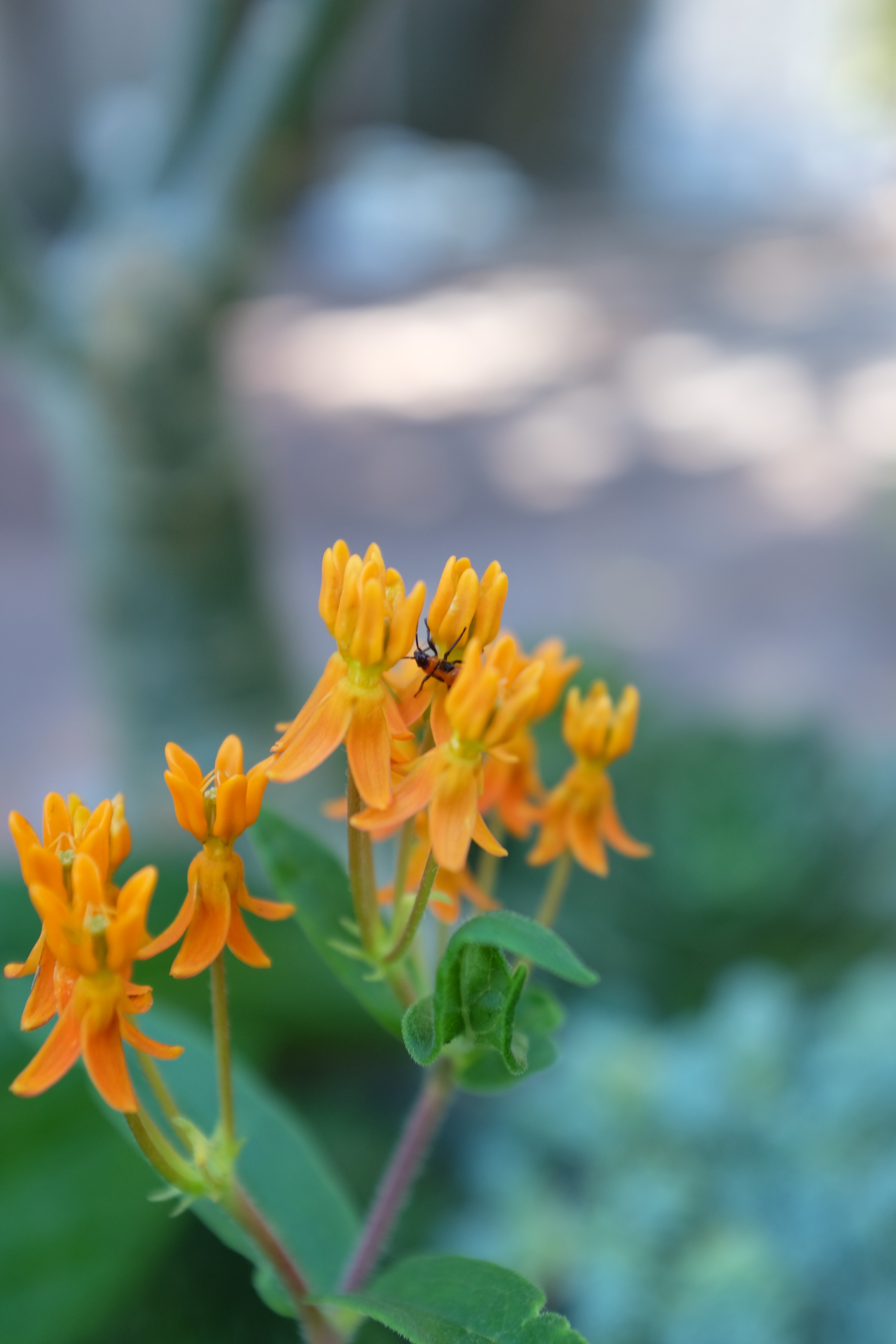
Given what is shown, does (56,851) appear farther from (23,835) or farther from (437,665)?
(437,665)

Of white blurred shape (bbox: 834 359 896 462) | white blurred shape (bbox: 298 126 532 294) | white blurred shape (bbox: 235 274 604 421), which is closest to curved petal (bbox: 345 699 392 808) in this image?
white blurred shape (bbox: 834 359 896 462)

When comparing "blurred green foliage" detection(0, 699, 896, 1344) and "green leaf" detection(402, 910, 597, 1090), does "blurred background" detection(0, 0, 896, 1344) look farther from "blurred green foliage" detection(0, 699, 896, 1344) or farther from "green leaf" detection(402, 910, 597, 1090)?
"green leaf" detection(402, 910, 597, 1090)

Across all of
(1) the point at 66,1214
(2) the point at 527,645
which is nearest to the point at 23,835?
(1) the point at 66,1214

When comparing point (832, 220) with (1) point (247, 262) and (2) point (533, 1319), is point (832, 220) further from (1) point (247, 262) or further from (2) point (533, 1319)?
(2) point (533, 1319)

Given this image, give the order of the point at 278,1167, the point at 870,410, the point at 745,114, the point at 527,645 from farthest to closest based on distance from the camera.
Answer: the point at 745,114
the point at 870,410
the point at 527,645
the point at 278,1167

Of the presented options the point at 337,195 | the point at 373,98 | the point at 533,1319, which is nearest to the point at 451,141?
the point at 373,98

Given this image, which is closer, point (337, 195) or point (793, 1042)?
point (793, 1042)

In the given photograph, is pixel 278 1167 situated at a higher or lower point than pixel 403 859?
lower
